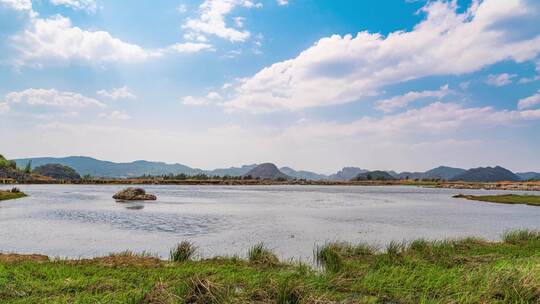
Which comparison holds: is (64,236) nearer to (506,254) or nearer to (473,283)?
(473,283)

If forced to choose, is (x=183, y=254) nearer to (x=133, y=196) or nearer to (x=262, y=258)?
(x=262, y=258)

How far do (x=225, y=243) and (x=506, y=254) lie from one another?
45.6 ft

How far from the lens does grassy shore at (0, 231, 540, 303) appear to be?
28.7 ft

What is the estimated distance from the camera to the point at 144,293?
9008 millimetres

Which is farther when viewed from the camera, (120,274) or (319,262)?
(319,262)

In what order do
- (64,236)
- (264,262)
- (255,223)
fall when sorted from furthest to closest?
(255,223) < (64,236) < (264,262)

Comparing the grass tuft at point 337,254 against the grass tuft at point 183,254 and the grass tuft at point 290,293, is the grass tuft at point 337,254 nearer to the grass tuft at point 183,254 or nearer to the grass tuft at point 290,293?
the grass tuft at point 290,293

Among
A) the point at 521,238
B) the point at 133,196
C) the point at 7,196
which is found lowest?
the point at 133,196

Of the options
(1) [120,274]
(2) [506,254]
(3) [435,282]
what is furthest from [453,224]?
(1) [120,274]

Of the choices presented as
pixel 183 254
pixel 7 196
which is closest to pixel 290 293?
pixel 183 254

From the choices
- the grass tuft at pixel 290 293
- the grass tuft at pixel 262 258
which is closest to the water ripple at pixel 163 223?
the grass tuft at pixel 262 258

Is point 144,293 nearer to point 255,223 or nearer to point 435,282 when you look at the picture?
point 435,282

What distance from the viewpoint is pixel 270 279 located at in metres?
9.97

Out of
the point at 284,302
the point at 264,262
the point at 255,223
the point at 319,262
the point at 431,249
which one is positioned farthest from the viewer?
the point at 255,223
